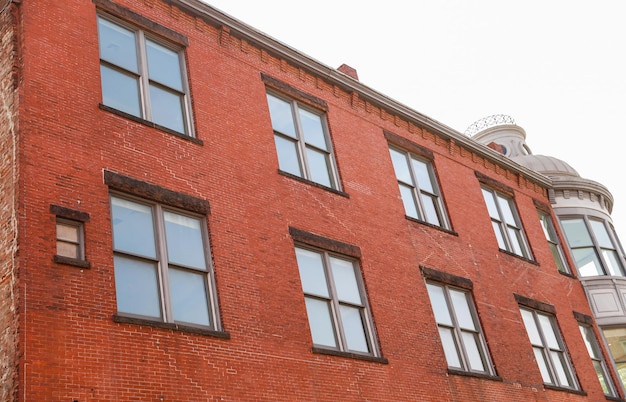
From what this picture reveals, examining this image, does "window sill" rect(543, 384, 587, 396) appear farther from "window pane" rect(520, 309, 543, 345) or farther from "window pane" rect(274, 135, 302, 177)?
"window pane" rect(274, 135, 302, 177)

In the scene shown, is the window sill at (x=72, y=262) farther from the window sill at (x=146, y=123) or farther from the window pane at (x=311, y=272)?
the window pane at (x=311, y=272)

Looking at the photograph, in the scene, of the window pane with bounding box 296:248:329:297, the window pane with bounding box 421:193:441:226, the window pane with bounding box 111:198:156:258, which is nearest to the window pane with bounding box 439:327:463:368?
the window pane with bounding box 421:193:441:226

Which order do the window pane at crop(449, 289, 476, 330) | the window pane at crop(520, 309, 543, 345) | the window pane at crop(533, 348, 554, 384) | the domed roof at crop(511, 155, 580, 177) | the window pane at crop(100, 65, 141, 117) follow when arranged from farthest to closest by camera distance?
the domed roof at crop(511, 155, 580, 177), the window pane at crop(520, 309, 543, 345), the window pane at crop(533, 348, 554, 384), the window pane at crop(449, 289, 476, 330), the window pane at crop(100, 65, 141, 117)

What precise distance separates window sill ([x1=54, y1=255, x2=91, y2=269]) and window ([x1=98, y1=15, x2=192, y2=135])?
11.7 feet

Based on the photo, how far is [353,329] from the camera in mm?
15172

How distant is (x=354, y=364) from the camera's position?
14.4 meters

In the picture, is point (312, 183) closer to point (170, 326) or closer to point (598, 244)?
point (170, 326)

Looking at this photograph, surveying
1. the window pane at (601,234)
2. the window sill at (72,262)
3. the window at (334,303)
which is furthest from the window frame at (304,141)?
the window pane at (601,234)

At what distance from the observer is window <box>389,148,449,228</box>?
19.4m

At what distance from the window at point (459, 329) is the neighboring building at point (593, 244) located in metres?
6.84

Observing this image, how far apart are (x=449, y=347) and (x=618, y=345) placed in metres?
8.96

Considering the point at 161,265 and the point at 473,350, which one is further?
the point at 473,350

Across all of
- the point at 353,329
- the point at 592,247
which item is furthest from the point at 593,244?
the point at 353,329

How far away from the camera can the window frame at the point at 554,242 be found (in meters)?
24.0
